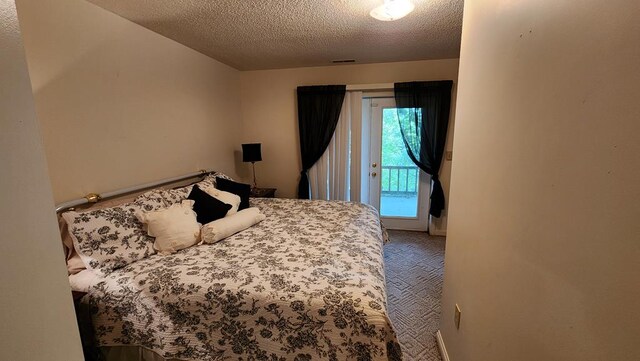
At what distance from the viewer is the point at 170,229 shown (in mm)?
1918

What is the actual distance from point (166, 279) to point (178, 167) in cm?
158

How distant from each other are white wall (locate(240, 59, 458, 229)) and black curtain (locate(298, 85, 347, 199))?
16 centimetres

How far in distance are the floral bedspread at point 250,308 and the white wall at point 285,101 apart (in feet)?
8.40

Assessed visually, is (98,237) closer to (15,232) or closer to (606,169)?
(15,232)

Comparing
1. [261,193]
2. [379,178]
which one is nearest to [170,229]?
[261,193]

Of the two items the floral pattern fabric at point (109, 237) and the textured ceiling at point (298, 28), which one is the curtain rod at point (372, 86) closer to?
the textured ceiling at point (298, 28)

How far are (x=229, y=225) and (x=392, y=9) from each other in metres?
A: 2.01

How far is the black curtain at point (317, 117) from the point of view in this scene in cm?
379

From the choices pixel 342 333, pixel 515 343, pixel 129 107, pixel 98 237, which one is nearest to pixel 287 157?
pixel 129 107

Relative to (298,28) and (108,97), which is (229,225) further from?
(298,28)

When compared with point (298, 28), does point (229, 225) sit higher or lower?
lower

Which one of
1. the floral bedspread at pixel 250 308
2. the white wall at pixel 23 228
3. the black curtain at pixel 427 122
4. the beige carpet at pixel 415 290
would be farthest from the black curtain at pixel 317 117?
the white wall at pixel 23 228

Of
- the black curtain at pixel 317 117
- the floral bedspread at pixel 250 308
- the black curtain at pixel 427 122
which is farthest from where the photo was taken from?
the black curtain at pixel 317 117

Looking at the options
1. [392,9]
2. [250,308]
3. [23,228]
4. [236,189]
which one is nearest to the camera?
[23,228]
